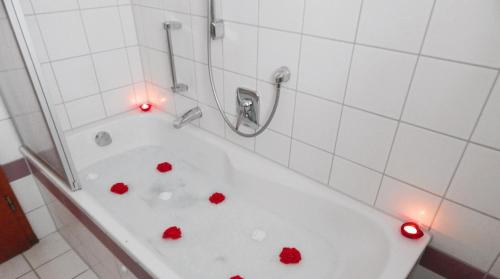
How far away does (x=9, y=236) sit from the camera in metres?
1.66

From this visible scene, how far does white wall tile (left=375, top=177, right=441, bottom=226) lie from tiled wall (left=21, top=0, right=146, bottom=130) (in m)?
1.52

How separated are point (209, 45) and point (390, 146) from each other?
33.6 inches

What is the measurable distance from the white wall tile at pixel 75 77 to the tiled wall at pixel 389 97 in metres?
0.62

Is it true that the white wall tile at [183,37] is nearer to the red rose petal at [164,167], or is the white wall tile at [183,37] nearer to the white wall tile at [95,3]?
the white wall tile at [95,3]

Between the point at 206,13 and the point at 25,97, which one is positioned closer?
the point at 25,97

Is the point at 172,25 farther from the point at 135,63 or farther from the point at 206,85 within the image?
the point at 135,63

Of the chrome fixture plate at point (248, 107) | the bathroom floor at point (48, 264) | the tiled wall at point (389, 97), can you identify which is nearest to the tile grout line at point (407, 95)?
the tiled wall at point (389, 97)

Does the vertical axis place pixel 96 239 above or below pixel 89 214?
below

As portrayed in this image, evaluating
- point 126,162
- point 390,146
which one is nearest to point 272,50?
point 390,146

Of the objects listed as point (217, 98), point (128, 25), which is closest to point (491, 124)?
point (217, 98)

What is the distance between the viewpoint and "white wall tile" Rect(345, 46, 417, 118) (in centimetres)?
98

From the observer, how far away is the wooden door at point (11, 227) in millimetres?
1596

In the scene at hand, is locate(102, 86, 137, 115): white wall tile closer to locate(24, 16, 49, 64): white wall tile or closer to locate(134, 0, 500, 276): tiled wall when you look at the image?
locate(24, 16, 49, 64): white wall tile

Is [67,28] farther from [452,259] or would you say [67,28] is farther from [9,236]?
[452,259]
